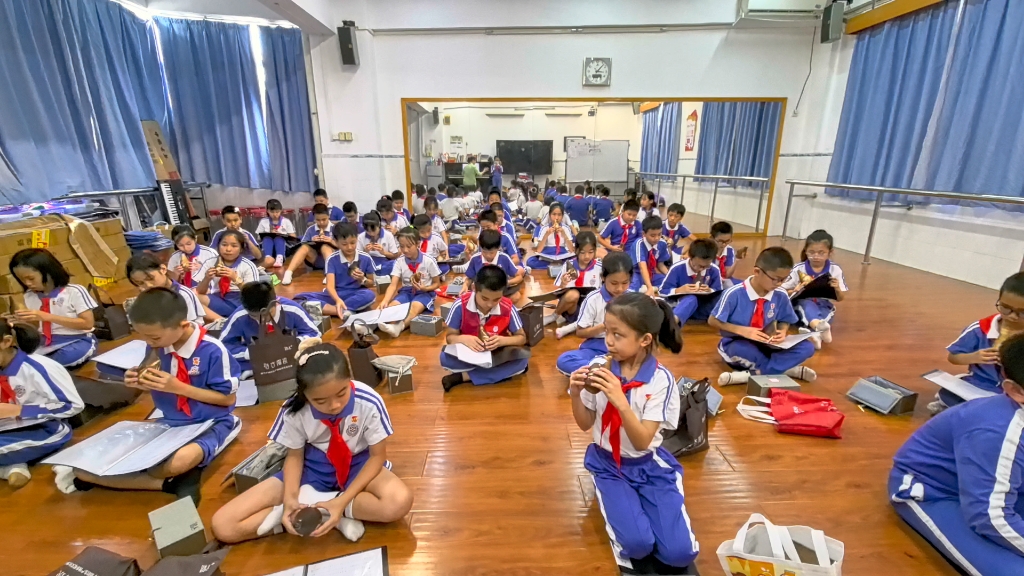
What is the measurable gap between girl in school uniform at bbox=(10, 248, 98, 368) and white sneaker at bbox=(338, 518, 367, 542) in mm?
2132

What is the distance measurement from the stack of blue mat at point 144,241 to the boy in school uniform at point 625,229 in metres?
4.73

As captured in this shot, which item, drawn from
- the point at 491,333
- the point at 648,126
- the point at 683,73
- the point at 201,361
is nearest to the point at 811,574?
the point at 491,333

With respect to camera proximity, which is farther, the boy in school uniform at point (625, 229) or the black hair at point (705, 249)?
the boy in school uniform at point (625, 229)

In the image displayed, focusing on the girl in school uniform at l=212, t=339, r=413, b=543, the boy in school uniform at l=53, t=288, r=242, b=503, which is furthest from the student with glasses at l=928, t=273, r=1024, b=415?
the boy in school uniform at l=53, t=288, r=242, b=503

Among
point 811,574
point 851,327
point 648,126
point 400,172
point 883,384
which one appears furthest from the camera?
point 648,126

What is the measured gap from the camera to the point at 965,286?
4.32 m

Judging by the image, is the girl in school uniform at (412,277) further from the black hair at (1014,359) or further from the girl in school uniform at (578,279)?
the black hair at (1014,359)

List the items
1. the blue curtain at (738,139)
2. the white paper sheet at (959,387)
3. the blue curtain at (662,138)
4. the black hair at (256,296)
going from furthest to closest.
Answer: the blue curtain at (662,138), the blue curtain at (738,139), the black hair at (256,296), the white paper sheet at (959,387)

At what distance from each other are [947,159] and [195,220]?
8613 mm

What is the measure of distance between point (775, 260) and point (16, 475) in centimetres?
345

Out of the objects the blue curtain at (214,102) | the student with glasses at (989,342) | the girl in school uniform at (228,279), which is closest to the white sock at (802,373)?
the student with glasses at (989,342)

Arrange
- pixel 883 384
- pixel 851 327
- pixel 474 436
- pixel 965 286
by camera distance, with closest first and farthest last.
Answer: pixel 474 436 → pixel 883 384 → pixel 851 327 → pixel 965 286

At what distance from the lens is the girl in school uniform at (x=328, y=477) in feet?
4.71

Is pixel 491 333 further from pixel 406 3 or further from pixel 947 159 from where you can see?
pixel 406 3
